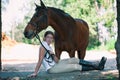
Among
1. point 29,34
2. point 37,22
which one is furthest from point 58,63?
point 37,22

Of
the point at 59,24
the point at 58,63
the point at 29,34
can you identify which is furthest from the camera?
the point at 59,24

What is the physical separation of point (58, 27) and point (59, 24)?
7 cm

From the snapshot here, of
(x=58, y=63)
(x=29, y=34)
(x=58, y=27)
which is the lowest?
(x=58, y=63)

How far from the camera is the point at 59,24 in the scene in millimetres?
9250

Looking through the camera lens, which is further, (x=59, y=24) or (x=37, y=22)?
(x=59, y=24)

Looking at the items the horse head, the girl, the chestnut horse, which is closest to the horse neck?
the chestnut horse

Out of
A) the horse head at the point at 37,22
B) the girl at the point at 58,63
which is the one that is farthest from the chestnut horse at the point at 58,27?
the girl at the point at 58,63

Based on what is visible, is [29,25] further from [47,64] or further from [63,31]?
[63,31]

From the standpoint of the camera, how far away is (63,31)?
30.8ft

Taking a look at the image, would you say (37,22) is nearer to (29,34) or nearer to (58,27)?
(29,34)

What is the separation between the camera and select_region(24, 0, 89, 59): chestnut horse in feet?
26.8

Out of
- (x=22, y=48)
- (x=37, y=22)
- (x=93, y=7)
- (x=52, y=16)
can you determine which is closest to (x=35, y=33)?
(x=37, y=22)

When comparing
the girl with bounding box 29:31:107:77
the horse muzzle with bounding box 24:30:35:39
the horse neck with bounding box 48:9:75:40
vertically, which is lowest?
the girl with bounding box 29:31:107:77

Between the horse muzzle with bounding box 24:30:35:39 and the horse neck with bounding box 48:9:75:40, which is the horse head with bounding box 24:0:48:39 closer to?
the horse muzzle with bounding box 24:30:35:39
